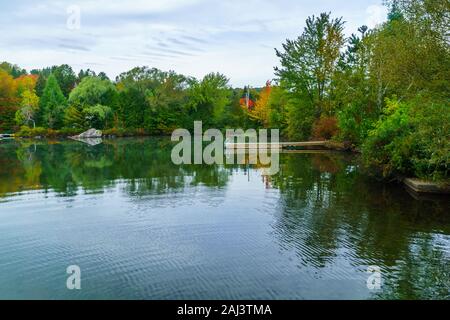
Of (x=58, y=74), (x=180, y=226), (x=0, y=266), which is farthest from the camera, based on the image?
(x=58, y=74)

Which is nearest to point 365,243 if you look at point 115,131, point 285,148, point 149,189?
point 149,189

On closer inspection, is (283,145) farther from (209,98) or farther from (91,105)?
(91,105)

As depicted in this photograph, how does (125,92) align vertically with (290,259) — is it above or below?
above

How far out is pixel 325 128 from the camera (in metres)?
33.6

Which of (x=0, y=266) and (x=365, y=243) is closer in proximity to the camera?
(x=0, y=266)

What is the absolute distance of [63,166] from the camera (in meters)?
21.5

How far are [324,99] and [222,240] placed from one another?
97.4ft

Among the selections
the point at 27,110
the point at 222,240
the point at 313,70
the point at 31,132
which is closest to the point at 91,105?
the point at 31,132

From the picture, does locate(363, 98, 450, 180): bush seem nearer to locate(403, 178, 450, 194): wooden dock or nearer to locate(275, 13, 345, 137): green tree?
locate(403, 178, 450, 194): wooden dock

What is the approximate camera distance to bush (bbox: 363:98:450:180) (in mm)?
10805

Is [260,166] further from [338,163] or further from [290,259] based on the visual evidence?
[290,259]

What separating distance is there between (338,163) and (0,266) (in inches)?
713

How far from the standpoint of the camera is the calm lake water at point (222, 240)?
6.27m

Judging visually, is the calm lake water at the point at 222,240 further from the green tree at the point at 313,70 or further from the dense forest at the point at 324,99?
the green tree at the point at 313,70
